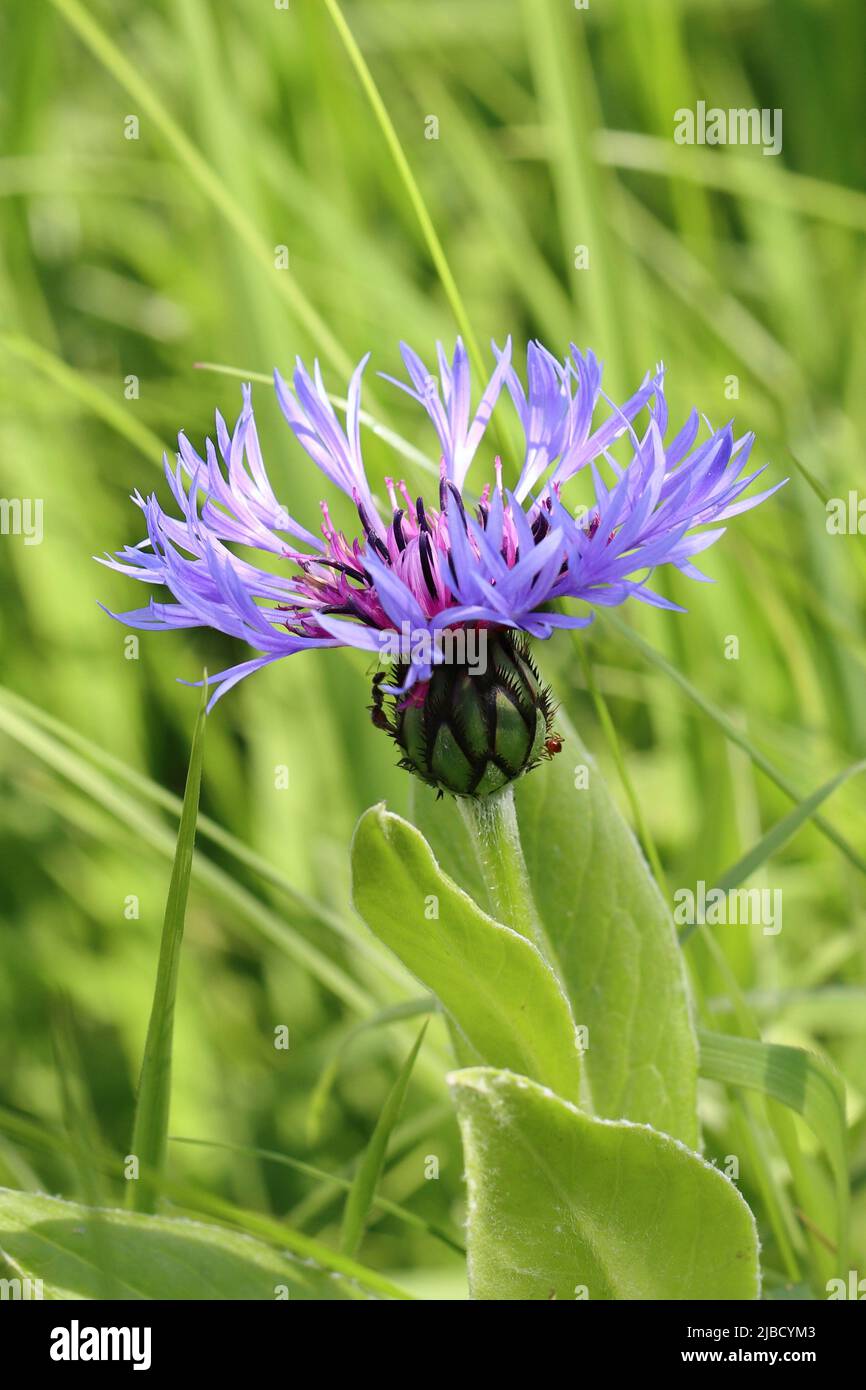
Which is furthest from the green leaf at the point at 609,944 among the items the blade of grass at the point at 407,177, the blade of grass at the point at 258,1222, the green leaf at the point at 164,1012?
the blade of grass at the point at 407,177

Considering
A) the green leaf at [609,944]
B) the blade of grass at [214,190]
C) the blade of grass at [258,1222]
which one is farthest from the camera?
the blade of grass at [214,190]

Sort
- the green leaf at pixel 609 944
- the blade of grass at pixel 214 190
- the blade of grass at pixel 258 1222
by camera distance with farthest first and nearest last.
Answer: the blade of grass at pixel 214 190 → the green leaf at pixel 609 944 → the blade of grass at pixel 258 1222

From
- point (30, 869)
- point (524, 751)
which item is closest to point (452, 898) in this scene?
point (524, 751)

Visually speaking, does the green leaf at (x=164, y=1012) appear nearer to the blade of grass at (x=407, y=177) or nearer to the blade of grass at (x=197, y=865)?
the blade of grass at (x=197, y=865)

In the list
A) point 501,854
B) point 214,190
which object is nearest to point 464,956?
point 501,854

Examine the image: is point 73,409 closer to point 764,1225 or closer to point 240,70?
point 240,70

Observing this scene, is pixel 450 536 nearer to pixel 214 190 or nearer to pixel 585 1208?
pixel 585 1208

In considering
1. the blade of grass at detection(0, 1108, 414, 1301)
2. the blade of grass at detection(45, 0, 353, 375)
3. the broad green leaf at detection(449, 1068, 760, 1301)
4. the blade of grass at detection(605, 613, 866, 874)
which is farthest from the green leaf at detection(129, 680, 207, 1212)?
the blade of grass at detection(45, 0, 353, 375)
